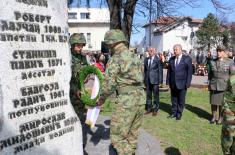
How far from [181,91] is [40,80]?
22.4ft

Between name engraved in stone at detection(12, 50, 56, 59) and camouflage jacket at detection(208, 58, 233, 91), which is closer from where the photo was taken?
name engraved in stone at detection(12, 50, 56, 59)

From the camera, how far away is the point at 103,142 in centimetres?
731

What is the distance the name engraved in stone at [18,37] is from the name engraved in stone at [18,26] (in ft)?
0.16

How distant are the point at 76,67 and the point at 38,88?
2467mm

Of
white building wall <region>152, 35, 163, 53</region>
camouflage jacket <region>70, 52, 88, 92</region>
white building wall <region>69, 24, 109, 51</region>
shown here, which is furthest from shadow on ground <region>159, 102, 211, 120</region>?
white building wall <region>152, 35, 163, 53</region>

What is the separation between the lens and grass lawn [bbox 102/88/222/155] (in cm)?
776

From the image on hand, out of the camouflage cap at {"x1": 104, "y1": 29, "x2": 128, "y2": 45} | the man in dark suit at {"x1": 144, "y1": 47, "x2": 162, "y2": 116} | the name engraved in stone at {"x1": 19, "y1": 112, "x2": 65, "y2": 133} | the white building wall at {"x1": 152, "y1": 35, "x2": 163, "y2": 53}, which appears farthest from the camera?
the white building wall at {"x1": 152, "y1": 35, "x2": 163, "y2": 53}

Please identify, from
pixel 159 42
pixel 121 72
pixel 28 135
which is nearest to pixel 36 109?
pixel 28 135

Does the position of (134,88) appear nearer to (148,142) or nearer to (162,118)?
(148,142)

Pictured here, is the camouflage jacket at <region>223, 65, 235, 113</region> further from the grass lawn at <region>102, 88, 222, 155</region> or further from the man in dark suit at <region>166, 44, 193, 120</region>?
the man in dark suit at <region>166, 44, 193, 120</region>

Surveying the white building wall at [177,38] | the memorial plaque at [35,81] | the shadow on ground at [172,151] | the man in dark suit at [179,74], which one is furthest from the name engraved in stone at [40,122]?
the white building wall at [177,38]

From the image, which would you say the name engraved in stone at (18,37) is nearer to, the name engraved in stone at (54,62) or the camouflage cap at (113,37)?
the name engraved in stone at (54,62)

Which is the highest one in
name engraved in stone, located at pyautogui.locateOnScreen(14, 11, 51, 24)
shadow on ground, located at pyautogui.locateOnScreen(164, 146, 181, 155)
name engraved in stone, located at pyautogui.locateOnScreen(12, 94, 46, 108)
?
name engraved in stone, located at pyautogui.locateOnScreen(14, 11, 51, 24)

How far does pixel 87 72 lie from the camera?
6.49 metres
